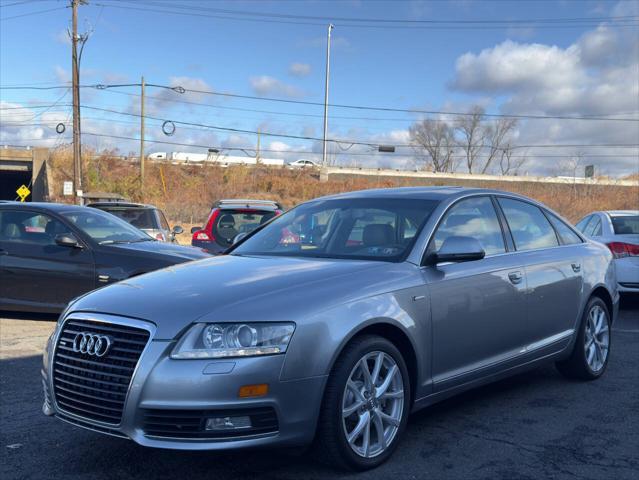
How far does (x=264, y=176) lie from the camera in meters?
62.8

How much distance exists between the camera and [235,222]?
1076 centimetres

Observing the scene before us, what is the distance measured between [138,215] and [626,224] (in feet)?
28.4

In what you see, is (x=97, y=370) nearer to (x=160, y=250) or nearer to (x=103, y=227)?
(x=160, y=250)

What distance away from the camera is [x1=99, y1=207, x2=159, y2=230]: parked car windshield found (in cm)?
1355

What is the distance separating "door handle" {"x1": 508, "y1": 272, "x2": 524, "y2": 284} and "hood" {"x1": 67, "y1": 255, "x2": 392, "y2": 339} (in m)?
1.19

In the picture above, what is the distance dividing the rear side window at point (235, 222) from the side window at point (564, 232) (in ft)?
16.9

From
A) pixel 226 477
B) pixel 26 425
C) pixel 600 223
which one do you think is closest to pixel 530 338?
pixel 226 477

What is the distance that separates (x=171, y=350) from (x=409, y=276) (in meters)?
1.57

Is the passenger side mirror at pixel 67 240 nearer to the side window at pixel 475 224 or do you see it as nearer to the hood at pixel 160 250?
the hood at pixel 160 250

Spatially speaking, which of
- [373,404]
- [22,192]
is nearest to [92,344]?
[373,404]

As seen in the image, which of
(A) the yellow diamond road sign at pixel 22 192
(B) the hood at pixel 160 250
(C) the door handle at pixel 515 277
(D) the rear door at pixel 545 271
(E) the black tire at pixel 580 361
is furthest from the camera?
(A) the yellow diamond road sign at pixel 22 192

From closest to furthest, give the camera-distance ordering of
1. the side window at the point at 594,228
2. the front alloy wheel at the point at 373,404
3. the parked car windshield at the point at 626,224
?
the front alloy wheel at the point at 373,404 < the parked car windshield at the point at 626,224 < the side window at the point at 594,228

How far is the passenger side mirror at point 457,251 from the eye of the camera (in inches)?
178

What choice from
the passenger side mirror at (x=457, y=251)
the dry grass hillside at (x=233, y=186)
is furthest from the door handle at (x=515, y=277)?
the dry grass hillside at (x=233, y=186)
